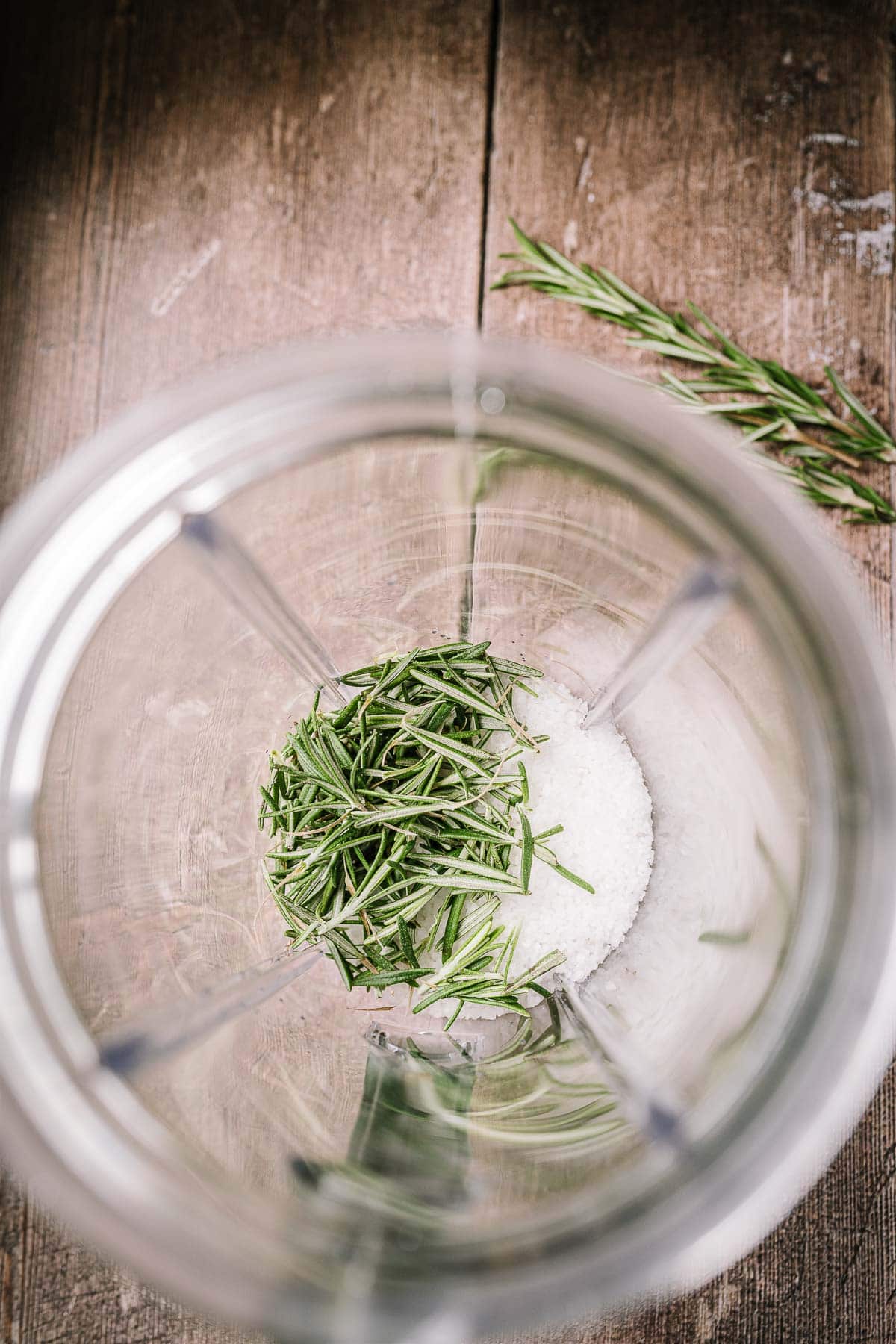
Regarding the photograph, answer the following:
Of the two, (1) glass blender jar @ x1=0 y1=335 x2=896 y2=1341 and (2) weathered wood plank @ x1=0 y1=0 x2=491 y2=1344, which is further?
(2) weathered wood plank @ x1=0 y1=0 x2=491 y2=1344

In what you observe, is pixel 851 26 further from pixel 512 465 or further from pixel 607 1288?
pixel 607 1288

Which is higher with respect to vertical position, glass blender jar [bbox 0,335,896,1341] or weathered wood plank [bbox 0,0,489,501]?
weathered wood plank [bbox 0,0,489,501]

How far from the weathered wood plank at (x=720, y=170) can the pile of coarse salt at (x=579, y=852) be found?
0.99 ft

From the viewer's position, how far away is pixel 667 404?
0.41 metres

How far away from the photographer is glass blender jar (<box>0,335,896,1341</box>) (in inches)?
15.5

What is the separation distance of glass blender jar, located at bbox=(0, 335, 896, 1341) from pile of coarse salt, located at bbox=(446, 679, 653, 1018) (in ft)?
0.06

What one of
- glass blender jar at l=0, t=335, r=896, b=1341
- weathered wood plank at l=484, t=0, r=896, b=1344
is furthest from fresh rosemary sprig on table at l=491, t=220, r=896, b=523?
glass blender jar at l=0, t=335, r=896, b=1341

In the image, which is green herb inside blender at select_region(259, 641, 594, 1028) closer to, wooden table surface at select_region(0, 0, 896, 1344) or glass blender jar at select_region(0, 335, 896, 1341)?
glass blender jar at select_region(0, 335, 896, 1341)

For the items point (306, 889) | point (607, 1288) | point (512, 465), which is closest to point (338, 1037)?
point (306, 889)

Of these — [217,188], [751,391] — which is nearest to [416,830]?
[751,391]

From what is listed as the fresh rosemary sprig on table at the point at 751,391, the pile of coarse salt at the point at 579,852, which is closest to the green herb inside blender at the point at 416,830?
the pile of coarse salt at the point at 579,852

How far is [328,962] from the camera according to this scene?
54 centimetres

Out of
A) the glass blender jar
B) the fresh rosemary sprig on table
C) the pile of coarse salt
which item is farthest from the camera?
the fresh rosemary sprig on table

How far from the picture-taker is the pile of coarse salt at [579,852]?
50 centimetres
